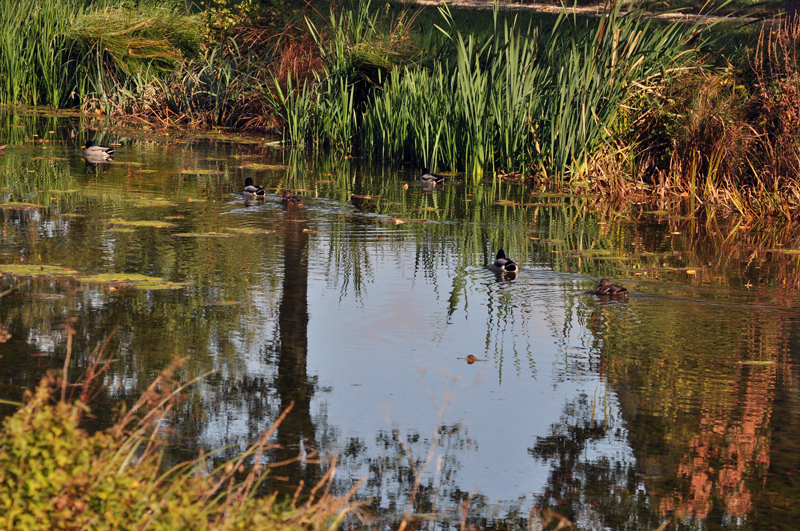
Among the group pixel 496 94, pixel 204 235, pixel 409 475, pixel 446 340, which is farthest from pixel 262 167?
pixel 409 475

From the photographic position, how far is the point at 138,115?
73.5 ft

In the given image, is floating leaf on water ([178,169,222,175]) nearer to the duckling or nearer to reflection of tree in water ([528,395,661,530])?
the duckling

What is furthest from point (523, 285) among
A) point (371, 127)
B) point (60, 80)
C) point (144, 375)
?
point (60, 80)

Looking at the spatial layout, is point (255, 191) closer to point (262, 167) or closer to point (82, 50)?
point (262, 167)

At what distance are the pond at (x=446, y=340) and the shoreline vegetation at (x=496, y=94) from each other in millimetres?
1270

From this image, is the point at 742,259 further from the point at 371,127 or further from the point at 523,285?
the point at 371,127

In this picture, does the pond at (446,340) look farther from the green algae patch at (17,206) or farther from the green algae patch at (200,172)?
the green algae patch at (200,172)

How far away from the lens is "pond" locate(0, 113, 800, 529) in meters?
5.11

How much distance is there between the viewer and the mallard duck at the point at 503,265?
9.78 metres

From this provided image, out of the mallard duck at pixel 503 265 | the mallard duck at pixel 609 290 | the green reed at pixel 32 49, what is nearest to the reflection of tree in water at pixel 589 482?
the mallard duck at pixel 609 290

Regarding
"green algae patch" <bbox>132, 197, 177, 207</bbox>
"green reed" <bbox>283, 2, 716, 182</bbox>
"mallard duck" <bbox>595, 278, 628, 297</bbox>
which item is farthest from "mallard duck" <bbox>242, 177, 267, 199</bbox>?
"mallard duck" <bbox>595, 278, 628, 297</bbox>

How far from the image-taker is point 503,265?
9828 millimetres

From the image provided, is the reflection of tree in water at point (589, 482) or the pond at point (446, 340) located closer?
the reflection of tree in water at point (589, 482)

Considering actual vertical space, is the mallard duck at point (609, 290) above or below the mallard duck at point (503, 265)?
below
